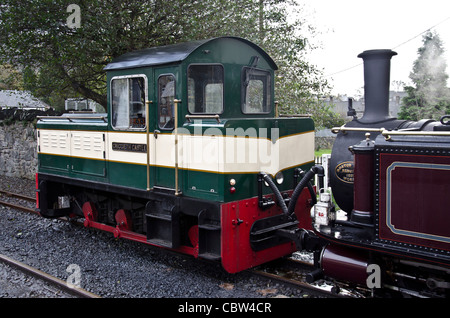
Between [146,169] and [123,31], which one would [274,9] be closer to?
[123,31]

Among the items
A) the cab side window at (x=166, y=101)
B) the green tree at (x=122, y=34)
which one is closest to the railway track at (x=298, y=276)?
the cab side window at (x=166, y=101)

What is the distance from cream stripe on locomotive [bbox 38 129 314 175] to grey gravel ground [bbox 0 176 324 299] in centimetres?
147

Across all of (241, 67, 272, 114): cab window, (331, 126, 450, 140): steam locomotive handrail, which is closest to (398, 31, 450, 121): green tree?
(241, 67, 272, 114): cab window

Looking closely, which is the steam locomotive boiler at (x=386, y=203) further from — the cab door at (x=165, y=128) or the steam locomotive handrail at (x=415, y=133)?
the cab door at (x=165, y=128)

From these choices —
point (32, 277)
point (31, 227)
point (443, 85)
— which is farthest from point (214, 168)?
point (443, 85)

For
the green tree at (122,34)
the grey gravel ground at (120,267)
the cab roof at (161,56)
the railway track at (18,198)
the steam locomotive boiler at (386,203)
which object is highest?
the green tree at (122,34)

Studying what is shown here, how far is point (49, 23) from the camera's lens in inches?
382

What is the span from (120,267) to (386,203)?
149 inches

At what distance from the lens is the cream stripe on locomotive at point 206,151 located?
5.10 metres

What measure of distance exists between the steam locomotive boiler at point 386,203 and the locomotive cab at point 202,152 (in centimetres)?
84

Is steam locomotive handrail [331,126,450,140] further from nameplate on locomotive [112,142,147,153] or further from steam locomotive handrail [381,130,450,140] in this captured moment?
nameplate on locomotive [112,142,147,153]

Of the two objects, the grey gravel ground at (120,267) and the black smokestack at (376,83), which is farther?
the grey gravel ground at (120,267)

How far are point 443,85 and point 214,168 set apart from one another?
23.9 meters

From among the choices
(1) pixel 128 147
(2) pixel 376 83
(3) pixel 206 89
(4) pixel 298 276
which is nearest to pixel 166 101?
(3) pixel 206 89
